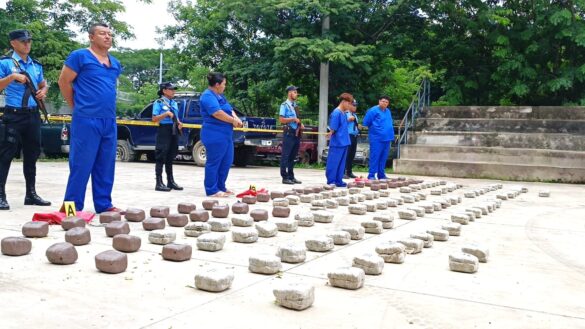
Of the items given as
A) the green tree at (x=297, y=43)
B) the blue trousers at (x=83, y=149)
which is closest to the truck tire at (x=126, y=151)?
the green tree at (x=297, y=43)

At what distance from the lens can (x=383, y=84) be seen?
17.1 meters

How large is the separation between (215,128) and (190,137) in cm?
798

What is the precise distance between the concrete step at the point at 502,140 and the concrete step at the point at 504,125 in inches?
14.9

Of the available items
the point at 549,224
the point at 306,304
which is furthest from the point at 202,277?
the point at 549,224

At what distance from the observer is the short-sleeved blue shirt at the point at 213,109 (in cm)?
745

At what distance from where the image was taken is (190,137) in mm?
15359

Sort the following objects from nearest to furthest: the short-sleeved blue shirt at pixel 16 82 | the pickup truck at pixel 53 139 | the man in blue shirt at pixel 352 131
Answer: the short-sleeved blue shirt at pixel 16 82, the man in blue shirt at pixel 352 131, the pickup truck at pixel 53 139

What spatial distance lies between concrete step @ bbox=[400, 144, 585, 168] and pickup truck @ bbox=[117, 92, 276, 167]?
158 inches

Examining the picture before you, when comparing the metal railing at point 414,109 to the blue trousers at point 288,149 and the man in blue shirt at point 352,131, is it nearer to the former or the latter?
the man in blue shirt at point 352,131

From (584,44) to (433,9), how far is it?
4.37 metres

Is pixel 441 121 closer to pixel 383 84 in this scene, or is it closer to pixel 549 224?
pixel 383 84

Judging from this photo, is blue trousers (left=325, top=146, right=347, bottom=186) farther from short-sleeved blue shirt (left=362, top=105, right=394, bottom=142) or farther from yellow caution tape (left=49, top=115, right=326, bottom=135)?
yellow caution tape (left=49, top=115, right=326, bottom=135)

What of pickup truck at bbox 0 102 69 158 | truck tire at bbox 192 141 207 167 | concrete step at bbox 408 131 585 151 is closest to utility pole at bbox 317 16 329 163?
concrete step at bbox 408 131 585 151

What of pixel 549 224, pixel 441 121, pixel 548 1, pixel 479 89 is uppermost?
pixel 548 1
